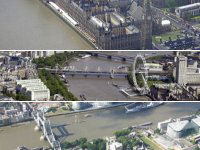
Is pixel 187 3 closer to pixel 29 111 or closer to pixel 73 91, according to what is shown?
pixel 73 91

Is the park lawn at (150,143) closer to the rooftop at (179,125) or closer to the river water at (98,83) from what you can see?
the rooftop at (179,125)

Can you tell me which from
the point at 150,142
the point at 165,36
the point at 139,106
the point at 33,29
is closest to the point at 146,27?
the point at 165,36

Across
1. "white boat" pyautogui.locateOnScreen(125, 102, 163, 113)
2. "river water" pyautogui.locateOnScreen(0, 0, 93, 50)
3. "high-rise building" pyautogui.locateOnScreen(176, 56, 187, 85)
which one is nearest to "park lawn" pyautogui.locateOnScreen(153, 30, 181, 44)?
"river water" pyautogui.locateOnScreen(0, 0, 93, 50)

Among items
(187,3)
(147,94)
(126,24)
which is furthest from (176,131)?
(187,3)

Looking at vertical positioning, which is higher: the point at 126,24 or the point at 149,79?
the point at 126,24

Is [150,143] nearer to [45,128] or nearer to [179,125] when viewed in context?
[179,125]

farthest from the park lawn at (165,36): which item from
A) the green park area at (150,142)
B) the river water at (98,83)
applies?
the green park area at (150,142)

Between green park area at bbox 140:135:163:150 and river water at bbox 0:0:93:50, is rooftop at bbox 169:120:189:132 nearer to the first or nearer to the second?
green park area at bbox 140:135:163:150
